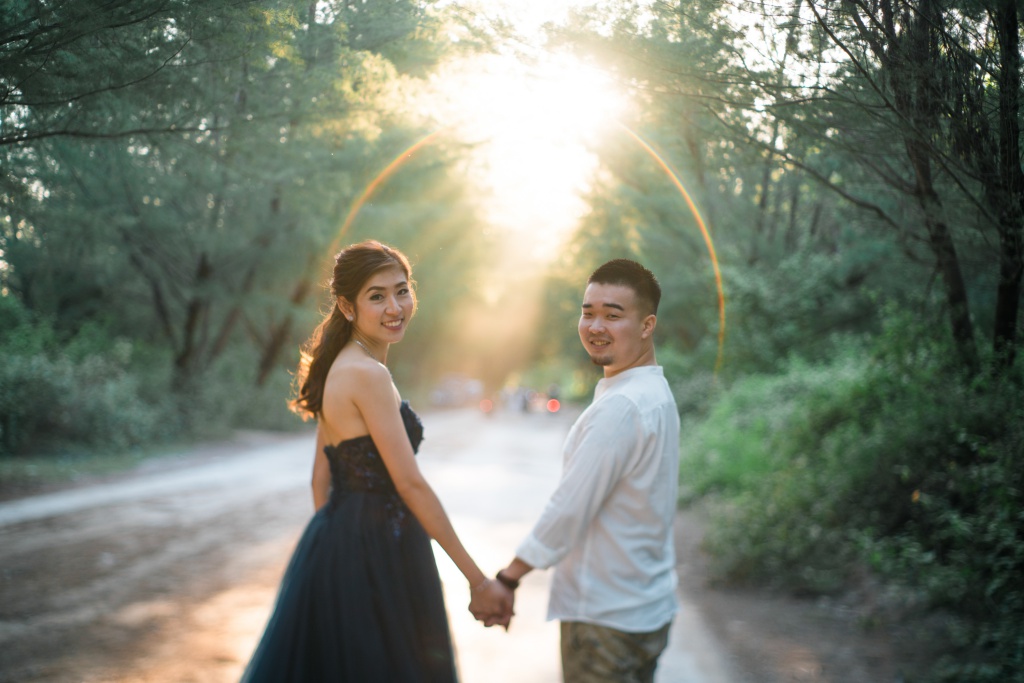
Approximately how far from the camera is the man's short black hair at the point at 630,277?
3.24 meters

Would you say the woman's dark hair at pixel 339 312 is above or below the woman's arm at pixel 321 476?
above

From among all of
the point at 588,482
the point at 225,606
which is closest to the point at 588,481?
the point at 588,482

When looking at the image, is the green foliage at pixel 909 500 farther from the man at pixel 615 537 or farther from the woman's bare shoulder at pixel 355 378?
the woman's bare shoulder at pixel 355 378

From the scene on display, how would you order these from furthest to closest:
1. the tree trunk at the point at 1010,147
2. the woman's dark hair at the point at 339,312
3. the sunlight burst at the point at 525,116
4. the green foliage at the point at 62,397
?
the green foliage at the point at 62,397
the sunlight burst at the point at 525,116
the tree trunk at the point at 1010,147
the woman's dark hair at the point at 339,312

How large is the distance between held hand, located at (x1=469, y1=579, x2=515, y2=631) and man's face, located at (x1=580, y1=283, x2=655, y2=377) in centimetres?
93

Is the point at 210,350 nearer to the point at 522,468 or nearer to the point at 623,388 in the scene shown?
the point at 522,468

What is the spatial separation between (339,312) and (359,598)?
1157 mm

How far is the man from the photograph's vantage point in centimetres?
300

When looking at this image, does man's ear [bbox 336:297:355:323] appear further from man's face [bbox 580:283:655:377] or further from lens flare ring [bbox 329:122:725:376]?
lens flare ring [bbox 329:122:725:376]

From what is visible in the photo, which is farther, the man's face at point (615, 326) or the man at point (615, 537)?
the man's face at point (615, 326)

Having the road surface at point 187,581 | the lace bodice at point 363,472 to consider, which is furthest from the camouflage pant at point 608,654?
the road surface at point 187,581

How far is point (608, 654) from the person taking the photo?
2.99 meters

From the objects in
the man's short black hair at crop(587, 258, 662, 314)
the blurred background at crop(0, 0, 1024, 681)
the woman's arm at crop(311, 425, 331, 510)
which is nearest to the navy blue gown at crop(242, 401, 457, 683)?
the woman's arm at crop(311, 425, 331, 510)

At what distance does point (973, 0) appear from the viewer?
379cm
